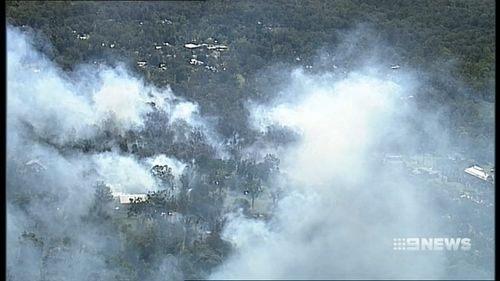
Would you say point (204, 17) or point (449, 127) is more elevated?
point (204, 17)

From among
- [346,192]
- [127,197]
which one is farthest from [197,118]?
[346,192]

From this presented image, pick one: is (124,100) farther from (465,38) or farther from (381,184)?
(465,38)

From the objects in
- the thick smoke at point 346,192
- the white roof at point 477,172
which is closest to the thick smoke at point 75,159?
the thick smoke at point 346,192

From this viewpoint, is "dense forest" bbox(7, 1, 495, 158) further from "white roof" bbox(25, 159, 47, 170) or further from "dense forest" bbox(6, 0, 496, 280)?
"white roof" bbox(25, 159, 47, 170)

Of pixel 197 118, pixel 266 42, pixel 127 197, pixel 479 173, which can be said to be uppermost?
pixel 266 42

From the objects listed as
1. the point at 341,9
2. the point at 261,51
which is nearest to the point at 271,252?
the point at 261,51

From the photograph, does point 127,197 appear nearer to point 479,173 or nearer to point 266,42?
point 266,42
